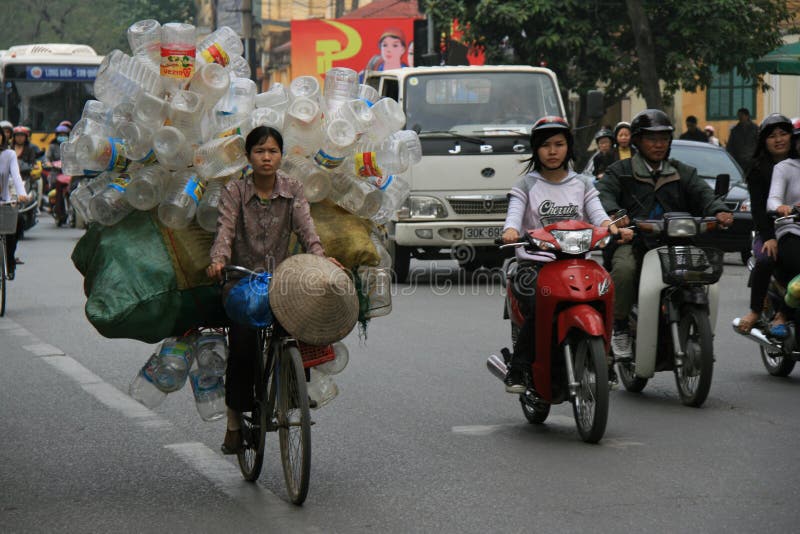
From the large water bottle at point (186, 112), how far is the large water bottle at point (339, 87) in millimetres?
638

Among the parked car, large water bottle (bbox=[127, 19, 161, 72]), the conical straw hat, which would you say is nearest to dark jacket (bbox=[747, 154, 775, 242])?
the conical straw hat

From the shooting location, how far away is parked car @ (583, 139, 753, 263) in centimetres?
1916

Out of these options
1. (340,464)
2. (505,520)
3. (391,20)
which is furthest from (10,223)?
(391,20)

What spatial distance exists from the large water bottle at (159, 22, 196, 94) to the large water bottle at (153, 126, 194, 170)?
23cm

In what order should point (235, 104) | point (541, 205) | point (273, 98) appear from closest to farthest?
point (235, 104)
point (273, 98)
point (541, 205)

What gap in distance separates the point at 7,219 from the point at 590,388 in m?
8.19

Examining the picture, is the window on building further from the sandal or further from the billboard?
the sandal

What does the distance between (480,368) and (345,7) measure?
56.2 metres

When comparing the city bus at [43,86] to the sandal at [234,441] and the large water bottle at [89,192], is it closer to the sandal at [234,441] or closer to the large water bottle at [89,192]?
the large water bottle at [89,192]

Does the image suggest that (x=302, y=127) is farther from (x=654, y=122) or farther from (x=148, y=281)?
(x=654, y=122)

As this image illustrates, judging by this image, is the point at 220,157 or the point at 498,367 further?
the point at 498,367

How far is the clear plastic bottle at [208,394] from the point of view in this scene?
677 cm

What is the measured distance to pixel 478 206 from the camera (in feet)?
53.7

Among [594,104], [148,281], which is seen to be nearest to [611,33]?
[594,104]
